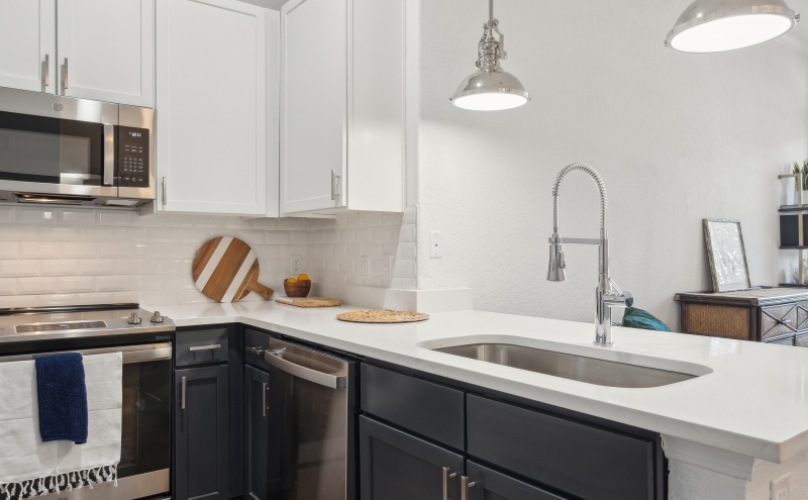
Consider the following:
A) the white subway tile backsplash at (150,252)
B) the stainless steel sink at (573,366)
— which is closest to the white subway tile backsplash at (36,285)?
the white subway tile backsplash at (150,252)

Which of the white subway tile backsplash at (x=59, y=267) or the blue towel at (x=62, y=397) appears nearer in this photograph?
the blue towel at (x=62, y=397)

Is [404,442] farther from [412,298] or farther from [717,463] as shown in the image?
[412,298]

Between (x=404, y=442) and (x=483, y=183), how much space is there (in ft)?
4.80

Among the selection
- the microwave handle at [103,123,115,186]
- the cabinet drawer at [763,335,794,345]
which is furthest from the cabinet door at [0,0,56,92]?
the cabinet drawer at [763,335,794,345]

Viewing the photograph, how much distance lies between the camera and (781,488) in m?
0.94

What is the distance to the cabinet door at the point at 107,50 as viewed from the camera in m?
2.38

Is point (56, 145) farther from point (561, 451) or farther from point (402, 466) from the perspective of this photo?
point (561, 451)

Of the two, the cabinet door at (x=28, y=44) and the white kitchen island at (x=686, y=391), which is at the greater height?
the cabinet door at (x=28, y=44)

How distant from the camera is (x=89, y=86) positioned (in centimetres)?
243

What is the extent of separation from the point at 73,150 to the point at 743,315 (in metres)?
3.69

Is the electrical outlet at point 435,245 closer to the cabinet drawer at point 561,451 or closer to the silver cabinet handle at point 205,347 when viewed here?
the silver cabinet handle at point 205,347

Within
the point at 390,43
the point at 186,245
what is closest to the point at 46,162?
the point at 186,245

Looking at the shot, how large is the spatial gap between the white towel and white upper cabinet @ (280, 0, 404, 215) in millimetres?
1079

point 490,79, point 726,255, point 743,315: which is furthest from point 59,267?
point 726,255
